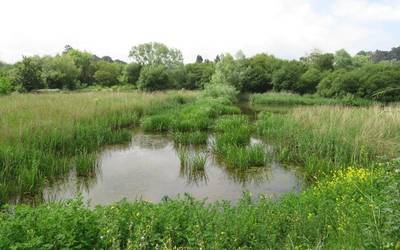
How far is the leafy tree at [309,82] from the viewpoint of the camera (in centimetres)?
4225

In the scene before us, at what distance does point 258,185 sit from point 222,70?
32.2 meters

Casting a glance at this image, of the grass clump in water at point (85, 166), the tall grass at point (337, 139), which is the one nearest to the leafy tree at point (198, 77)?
the tall grass at point (337, 139)

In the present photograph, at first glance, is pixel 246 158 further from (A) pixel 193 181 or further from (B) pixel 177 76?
(B) pixel 177 76

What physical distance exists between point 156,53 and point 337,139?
189 feet

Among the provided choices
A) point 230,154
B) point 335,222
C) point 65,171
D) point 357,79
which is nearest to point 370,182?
point 335,222

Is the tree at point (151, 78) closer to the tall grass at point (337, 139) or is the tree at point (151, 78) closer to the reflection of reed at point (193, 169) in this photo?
the tall grass at point (337, 139)

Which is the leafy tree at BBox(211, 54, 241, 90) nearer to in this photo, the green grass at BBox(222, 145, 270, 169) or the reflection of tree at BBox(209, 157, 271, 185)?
the green grass at BBox(222, 145, 270, 169)

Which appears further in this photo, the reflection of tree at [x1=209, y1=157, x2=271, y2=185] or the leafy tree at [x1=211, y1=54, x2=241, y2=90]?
the leafy tree at [x1=211, y1=54, x2=241, y2=90]

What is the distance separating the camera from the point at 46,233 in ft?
12.1

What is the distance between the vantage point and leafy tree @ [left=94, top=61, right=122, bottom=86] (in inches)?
1996

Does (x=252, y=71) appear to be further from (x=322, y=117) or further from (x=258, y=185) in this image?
(x=258, y=185)

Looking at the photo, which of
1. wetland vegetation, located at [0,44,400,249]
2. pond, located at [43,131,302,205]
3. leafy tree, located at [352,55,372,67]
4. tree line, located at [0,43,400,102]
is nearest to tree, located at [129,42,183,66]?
tree line, located at [0,43,400,102]

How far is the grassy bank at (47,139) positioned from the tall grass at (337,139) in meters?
5.71

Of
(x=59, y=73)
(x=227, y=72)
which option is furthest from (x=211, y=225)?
(x=59, y=73)
